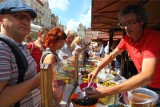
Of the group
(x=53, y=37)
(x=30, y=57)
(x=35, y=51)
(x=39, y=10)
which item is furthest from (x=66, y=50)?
(x=39, y=10)

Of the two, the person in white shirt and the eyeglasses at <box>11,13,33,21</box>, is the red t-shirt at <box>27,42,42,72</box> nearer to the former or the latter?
the person in white shirt

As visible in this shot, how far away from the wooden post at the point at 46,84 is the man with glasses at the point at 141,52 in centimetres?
40

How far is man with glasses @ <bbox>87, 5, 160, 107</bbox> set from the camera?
1492 mm

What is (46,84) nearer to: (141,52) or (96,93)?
(96,93)

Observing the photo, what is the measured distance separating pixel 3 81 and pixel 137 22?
1.35 meters

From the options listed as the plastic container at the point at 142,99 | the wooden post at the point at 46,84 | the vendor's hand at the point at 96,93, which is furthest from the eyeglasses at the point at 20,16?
the plastic container at the point at 142,99

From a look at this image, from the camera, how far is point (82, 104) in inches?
59.5

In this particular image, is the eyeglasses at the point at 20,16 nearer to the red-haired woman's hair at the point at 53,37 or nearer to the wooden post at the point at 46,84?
the wooden post at the point at 46,84

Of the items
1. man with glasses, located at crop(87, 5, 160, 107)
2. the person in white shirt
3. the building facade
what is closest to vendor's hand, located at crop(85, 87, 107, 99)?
man with glasses, located at crop(87, 5, 160, 107)

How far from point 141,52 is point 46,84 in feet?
3.59

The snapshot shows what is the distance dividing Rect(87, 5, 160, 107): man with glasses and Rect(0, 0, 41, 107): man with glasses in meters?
0.48

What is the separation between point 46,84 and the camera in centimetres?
116

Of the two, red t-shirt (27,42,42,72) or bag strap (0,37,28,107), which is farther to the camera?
red t-shirt (27,42,42,72)

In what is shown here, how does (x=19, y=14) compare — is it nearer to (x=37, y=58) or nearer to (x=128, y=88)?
(x=128, y=88)
